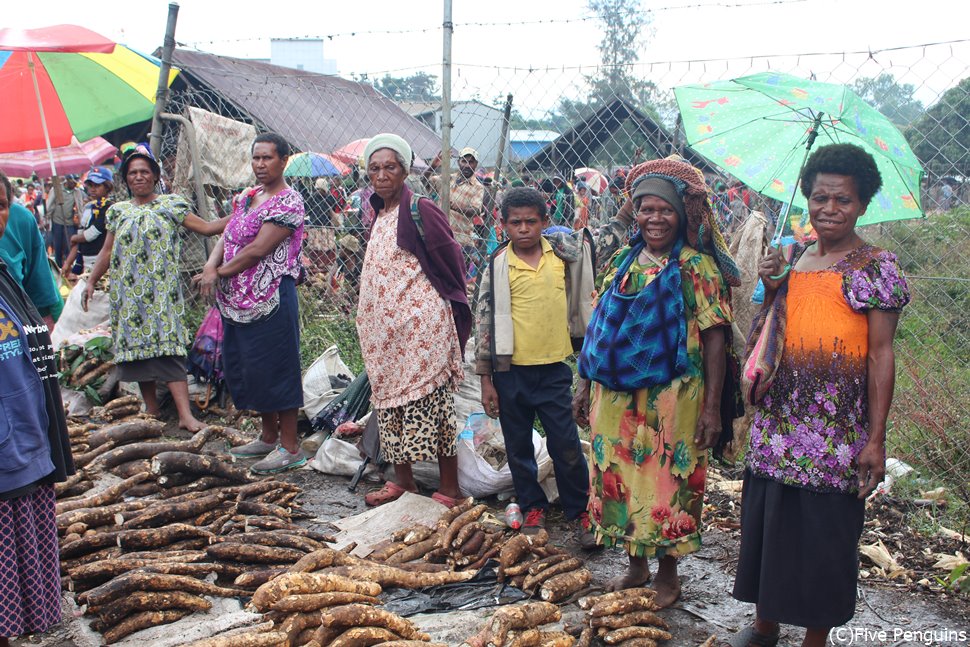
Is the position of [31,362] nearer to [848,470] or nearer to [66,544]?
[66,544]

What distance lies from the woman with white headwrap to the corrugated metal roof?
2053mm

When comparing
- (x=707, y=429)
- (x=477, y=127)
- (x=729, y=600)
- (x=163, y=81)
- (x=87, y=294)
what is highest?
(x=163, y=81)

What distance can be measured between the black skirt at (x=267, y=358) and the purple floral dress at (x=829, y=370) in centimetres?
338

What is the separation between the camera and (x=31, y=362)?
3.02 m

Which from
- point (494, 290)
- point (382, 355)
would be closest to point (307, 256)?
point (382, 355)

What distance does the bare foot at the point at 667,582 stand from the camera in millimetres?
3502

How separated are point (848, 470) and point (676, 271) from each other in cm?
101

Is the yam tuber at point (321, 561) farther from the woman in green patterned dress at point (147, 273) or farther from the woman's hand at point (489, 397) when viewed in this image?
the woman in green patterned dress at point (147, 273)

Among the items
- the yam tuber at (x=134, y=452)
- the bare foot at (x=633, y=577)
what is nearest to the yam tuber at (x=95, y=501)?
the yam tuber at (x=134, y=452)

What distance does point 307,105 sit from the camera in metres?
8.91

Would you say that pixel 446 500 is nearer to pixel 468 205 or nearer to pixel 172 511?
pixel 172 511

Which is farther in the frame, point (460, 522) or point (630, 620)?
point (460, 522)

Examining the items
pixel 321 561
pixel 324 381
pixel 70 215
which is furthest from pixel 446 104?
pixel 70 215

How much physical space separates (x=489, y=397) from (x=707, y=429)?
1.41m
